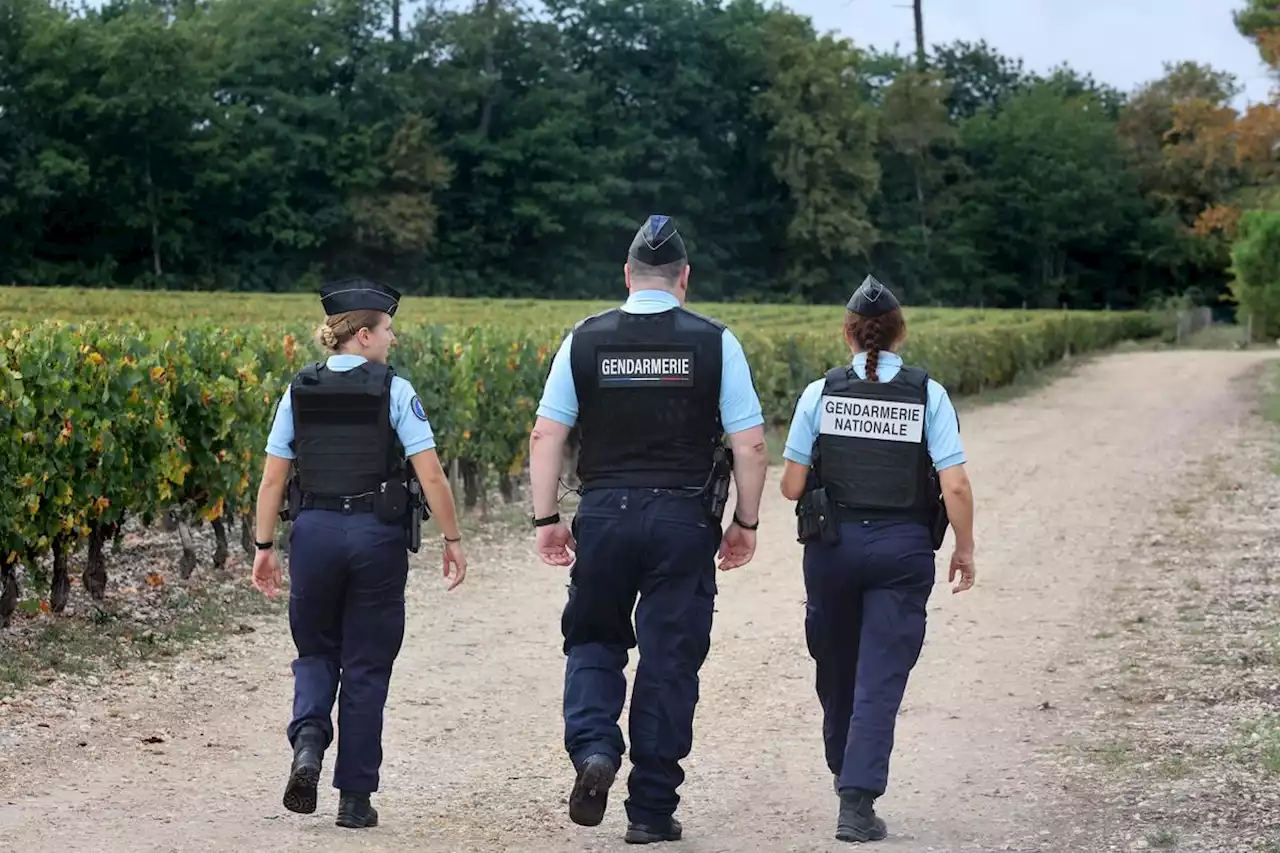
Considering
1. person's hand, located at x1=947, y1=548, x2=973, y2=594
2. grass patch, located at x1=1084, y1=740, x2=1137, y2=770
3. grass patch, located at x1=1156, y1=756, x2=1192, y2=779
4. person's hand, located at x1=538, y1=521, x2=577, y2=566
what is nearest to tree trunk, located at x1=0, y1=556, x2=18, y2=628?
person's hand, located at x1=538, y1=521, x2=577, y2=566

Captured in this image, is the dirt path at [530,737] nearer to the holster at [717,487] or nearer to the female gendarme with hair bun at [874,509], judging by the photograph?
the female gendarme with hair bun at [874,509]

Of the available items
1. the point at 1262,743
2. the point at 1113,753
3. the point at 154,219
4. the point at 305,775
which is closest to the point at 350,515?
the point at 305,775

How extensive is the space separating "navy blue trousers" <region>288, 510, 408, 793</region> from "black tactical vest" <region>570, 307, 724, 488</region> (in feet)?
2.42

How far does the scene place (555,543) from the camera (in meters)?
5.30

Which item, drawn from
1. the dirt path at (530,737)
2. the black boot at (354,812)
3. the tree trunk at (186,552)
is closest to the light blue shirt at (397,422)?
the black boot at (354,812)

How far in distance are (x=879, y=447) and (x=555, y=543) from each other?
42.0 inches

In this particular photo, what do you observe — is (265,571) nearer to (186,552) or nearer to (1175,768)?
(1175,768)

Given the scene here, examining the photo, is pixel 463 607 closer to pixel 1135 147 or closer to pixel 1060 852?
pixel 1060 852

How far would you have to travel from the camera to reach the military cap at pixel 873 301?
5383 mm

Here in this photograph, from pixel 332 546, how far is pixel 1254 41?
42893 mm

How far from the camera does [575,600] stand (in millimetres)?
5270

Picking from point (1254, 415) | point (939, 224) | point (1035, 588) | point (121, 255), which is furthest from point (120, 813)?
point (939, 224)

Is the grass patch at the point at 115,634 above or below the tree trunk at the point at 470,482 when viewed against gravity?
below

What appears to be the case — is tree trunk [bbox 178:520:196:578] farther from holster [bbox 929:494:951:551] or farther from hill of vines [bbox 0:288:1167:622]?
holster [bbox 929:494:951:551]
